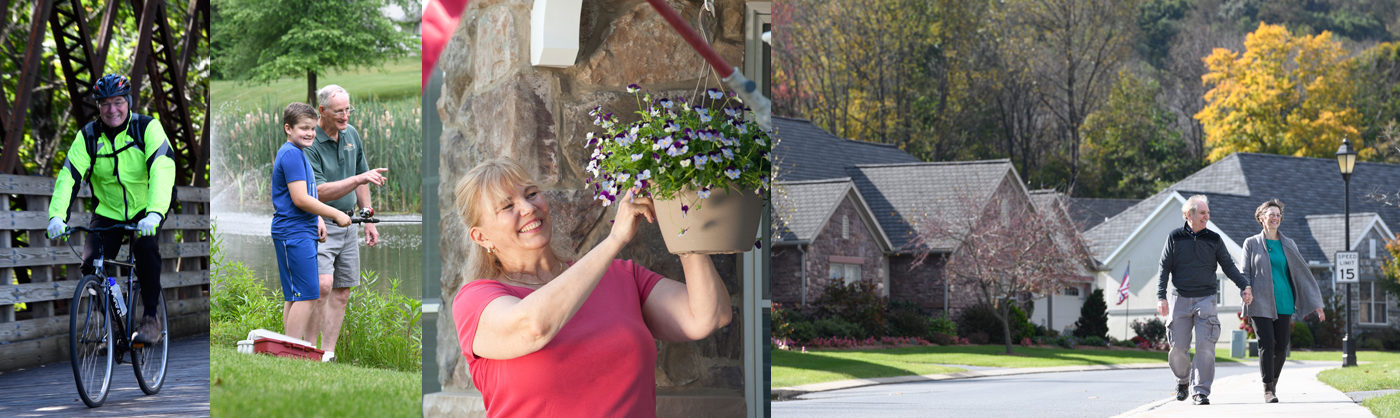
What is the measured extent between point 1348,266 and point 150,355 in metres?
11.7

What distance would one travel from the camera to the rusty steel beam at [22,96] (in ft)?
22.6

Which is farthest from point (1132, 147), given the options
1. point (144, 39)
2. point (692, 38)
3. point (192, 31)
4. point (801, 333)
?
point (692, 38)

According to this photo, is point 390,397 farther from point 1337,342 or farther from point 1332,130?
point 1332,130

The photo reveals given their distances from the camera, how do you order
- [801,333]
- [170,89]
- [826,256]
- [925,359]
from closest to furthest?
[170,89], [925,359], [801,333], [826,256]

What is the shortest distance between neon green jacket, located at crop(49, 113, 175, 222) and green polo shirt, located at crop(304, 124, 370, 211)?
86.5 inches

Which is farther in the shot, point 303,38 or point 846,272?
point 846,272

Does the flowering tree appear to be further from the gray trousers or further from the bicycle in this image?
the bicycle

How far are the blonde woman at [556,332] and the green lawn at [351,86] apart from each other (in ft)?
3.95

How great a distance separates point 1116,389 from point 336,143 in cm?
929

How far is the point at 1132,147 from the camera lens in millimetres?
28531

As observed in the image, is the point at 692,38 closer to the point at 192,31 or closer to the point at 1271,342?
the point at 1271,342

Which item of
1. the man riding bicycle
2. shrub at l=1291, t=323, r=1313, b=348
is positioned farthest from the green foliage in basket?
shrub at l=1291, t=323, r=1313, b=348

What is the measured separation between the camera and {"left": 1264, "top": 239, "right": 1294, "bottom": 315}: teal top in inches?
261

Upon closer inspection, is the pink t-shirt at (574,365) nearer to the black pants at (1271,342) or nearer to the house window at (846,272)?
the black pants at (1271,342)
